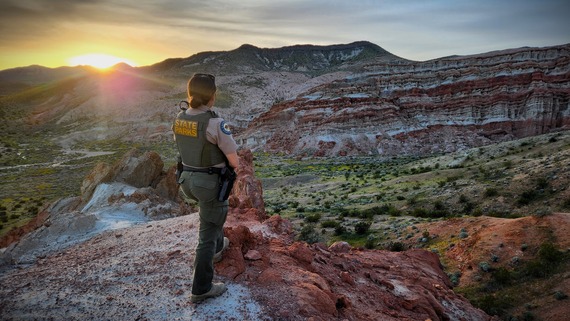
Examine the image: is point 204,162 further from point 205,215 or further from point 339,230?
point 339,230

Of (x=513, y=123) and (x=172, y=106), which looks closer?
(x=513, y=123)

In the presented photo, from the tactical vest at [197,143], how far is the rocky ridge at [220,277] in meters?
2.08

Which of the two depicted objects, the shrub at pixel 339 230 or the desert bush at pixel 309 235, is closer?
the desert bush at pixel 309 235

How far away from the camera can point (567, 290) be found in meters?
9.64

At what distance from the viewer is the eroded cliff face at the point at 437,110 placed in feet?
227

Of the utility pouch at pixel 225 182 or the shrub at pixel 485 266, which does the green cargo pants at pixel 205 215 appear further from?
the shrub at pixel 485 266

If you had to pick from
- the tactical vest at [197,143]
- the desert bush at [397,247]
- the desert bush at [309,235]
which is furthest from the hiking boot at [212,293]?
the desert bush at [309,235]

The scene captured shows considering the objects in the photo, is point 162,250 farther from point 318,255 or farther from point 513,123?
point 513,123

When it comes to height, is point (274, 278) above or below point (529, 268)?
above

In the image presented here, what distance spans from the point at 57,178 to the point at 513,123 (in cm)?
7857

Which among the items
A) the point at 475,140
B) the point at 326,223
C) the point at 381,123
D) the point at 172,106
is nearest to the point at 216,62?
the point at 172,106

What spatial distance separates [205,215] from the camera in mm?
4926

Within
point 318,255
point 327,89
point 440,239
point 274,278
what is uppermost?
point 327,89

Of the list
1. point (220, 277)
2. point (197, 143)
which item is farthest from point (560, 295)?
point (197, 143)
